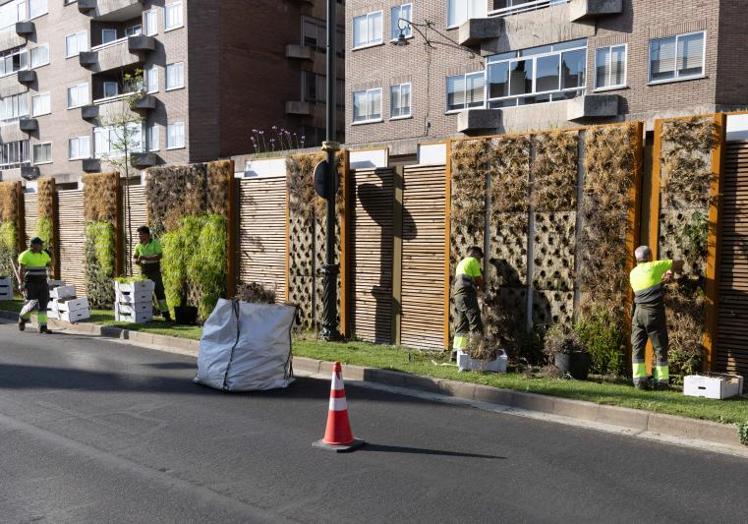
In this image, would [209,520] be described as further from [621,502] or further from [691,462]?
[691,462]

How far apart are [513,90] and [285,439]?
21.0 m

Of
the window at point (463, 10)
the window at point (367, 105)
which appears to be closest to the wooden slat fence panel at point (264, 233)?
the window at point (463, 10)

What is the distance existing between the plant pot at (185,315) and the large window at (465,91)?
597 inches

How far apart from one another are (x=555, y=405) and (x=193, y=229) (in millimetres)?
10397

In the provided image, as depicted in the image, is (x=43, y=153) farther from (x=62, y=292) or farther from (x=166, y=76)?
(x=62, y=292)

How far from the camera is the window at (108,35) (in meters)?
42.2

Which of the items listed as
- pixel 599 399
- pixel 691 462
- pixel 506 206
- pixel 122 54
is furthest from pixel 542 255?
pixel 122 54

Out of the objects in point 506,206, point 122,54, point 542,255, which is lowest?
point 542,255

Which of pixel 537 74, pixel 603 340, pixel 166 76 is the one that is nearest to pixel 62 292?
pixel 603 340

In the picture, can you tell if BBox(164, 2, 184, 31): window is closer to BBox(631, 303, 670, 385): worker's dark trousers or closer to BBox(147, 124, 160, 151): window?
BBox(147, 124, 160, 151): window

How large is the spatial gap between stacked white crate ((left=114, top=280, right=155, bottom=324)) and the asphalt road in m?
6.21

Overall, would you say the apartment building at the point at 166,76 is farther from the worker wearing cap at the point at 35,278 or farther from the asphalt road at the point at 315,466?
the asphalt road at the point at 315,466

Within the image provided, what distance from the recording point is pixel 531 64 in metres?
25.3

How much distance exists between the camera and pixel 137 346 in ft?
44.8
